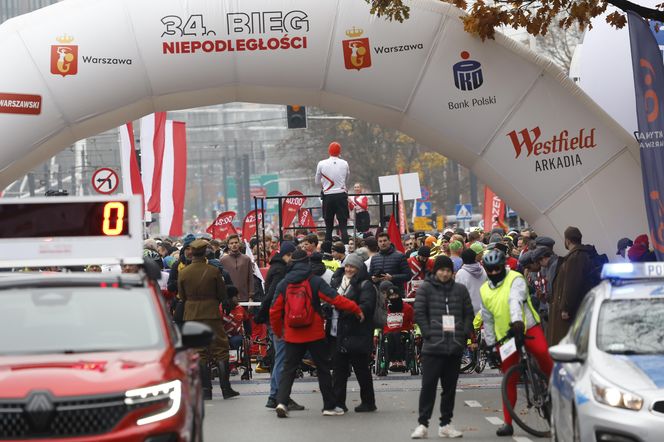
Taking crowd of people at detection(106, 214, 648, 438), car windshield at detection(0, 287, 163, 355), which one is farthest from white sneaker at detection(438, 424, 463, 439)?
car windshield at detection(0, 287, 163, 355)

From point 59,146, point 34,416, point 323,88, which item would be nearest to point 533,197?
point 323,88

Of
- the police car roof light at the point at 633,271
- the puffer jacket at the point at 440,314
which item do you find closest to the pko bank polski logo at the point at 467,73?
the puffer jacket at the point at 440,314

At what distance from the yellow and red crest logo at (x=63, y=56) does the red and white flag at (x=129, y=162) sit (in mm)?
13693

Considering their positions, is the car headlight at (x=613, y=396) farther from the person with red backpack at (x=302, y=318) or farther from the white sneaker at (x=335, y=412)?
the white sneaker at (x=335, y=412)

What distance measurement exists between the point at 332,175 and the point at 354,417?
7276 millimetres

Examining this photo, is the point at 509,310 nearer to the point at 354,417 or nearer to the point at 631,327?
the point at 354,417

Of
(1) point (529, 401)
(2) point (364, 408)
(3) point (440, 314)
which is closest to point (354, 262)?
(2) point (364, 408)

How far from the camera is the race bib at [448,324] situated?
1361 cm

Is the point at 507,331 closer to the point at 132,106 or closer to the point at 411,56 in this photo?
the point at 411,56

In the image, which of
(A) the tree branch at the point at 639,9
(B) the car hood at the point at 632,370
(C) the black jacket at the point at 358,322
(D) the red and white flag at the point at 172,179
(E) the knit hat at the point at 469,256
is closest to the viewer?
(B) the car hood at the point at 632,370

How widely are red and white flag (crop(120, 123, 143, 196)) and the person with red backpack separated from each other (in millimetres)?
16557

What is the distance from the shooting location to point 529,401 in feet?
44.4

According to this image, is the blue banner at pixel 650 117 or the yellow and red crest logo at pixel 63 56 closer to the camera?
the blue banner at pixel 650 117

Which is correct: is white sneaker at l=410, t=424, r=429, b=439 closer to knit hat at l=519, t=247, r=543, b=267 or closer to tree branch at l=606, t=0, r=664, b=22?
knit hat at l=519, t=247, r=543, b=267
